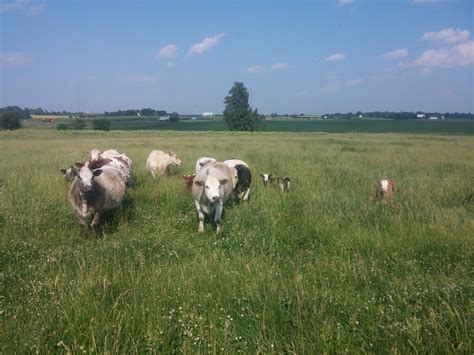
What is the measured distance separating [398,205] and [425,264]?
11.2ft

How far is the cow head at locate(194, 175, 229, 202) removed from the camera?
28.7ft

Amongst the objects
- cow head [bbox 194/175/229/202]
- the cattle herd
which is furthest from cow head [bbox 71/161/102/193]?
cow head [bbox 194/175/229/202]

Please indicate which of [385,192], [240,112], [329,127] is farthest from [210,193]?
[329,127]

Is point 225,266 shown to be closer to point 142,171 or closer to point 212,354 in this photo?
point 212,354

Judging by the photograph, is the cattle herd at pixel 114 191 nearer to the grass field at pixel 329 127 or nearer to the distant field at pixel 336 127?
the grass field at pixel 329 127

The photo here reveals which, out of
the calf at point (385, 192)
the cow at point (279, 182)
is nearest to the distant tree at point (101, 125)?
the cow at point (279, 182)

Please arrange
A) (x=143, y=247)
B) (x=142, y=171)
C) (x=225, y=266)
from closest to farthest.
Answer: (x=225, y=266)
(x=143, y=247)
(x=142, y=171)

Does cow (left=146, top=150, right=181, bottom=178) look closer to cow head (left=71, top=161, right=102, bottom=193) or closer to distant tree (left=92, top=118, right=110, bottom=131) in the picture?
cow head (left=71, top=161, right=102, bottom=193)

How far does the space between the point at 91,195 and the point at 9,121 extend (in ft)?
283

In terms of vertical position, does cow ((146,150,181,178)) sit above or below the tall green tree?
below

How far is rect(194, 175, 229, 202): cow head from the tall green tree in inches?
3169

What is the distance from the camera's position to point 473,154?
23672mm

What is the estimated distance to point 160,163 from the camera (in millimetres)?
15945

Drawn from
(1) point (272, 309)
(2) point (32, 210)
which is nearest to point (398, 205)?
(1) point (272, 309)
